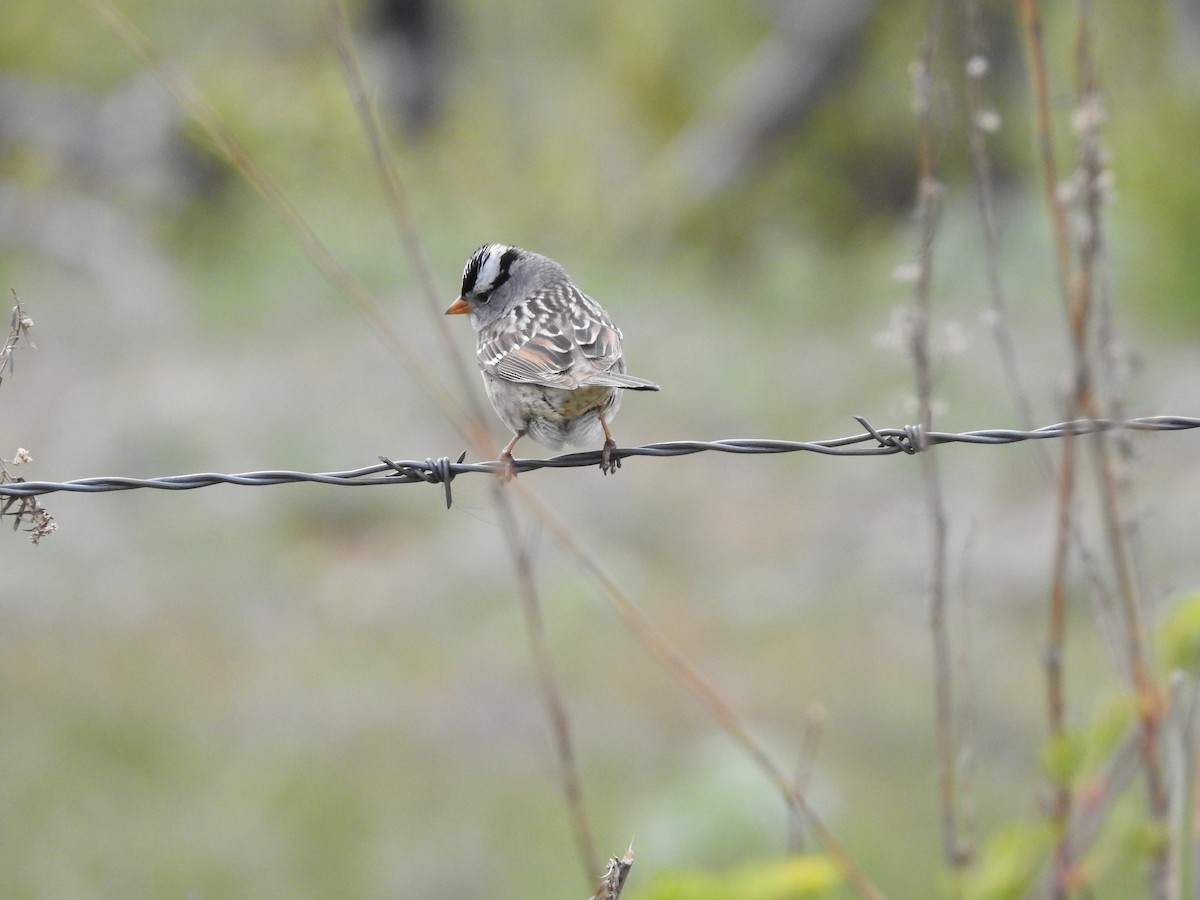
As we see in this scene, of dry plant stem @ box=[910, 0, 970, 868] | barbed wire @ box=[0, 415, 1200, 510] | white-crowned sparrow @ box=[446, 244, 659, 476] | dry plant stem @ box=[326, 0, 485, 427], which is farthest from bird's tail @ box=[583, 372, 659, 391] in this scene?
dry plant stem @ box=[910, 0, 970, 868]

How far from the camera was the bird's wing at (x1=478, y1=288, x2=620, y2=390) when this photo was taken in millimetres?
5000

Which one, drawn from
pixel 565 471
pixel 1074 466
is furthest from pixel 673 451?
pixel 565 471

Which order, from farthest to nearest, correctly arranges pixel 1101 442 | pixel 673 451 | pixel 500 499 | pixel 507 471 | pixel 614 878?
pixel 1101 442 → pixel 507 471 → pixel 673 451 → pixel 500 499 → pixel 614 878

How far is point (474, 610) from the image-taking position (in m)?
10.3

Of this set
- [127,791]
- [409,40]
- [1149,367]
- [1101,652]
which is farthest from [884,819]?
[409,40]

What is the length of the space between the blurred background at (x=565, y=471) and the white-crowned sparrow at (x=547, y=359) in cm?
95

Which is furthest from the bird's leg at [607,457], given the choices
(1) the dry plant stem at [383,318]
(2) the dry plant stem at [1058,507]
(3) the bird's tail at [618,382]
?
(2) the dry plant stem at [1058,507]

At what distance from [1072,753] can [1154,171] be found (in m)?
7.95

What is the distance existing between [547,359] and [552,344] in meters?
0.11

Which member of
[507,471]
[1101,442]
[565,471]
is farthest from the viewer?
[565,471]

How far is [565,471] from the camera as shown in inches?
464

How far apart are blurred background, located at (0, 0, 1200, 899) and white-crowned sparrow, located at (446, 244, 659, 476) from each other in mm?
945

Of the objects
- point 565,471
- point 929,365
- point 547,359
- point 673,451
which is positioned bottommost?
point 673,451

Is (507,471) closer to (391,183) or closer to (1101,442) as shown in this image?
(391,183)
